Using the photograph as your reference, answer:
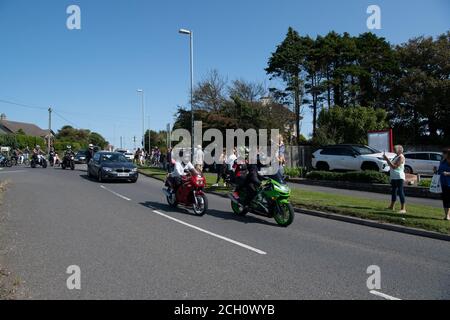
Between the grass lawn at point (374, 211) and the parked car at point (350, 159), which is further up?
the parked car at point (350, 159)

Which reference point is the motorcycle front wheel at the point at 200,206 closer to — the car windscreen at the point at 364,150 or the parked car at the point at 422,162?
the car windscreen at the point at 364,150

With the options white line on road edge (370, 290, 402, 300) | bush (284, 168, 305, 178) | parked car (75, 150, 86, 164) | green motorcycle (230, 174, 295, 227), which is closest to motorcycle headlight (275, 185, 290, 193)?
green motorcycle (230, 174, 295, 227)

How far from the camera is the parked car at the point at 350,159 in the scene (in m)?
21.6

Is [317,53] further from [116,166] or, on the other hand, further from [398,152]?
[398,152]

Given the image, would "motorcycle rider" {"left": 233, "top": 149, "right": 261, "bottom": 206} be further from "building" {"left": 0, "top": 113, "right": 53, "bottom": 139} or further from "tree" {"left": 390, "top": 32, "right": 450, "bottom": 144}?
"building" {"left": 0, "top": 113, "right": 53, "bottom": 139}

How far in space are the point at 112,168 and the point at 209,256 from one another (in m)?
14.2

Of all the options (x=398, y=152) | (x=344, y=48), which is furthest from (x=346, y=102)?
(x=398, y=152)

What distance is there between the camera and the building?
9331cm

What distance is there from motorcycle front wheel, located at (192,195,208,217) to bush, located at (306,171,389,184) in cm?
1016

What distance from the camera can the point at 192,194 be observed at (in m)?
11.4

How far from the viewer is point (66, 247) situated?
720cm

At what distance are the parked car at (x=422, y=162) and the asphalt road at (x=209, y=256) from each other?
46.8 ft

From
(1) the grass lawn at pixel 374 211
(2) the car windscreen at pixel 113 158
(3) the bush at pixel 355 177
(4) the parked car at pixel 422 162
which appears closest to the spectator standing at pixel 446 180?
(1) the grass lawn at pixel 374 211
